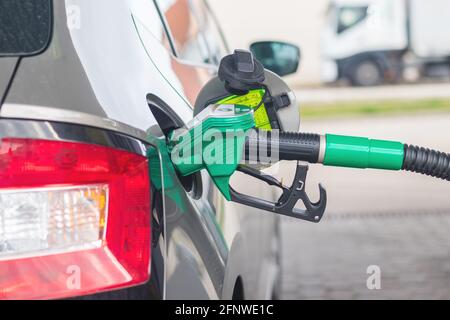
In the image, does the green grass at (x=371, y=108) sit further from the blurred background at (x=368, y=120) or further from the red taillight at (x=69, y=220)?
the red taillight at (x=69, y=220)

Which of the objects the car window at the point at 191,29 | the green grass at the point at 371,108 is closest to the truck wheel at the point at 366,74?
the green grass at the point at 371,108

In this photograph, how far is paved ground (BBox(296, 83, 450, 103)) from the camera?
2222cm

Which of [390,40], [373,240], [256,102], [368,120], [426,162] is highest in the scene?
[390,40]

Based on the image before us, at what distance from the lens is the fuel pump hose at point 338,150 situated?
1.96 m

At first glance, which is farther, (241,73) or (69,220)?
(241,73)

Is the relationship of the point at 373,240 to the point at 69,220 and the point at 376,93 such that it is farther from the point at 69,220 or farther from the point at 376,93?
the point at 376,93

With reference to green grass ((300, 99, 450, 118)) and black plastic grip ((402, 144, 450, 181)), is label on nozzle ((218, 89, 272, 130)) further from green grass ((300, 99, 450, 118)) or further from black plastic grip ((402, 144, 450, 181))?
green grass ((300, 99, 450, 118))

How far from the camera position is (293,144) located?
1.98 metres

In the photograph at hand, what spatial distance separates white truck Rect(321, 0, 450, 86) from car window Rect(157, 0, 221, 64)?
2294cm

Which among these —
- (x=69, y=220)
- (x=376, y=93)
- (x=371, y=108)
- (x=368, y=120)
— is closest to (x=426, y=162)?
(x=69, y=220)

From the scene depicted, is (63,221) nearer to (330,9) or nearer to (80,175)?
(80,175)

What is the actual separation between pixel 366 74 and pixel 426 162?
80.7ft
